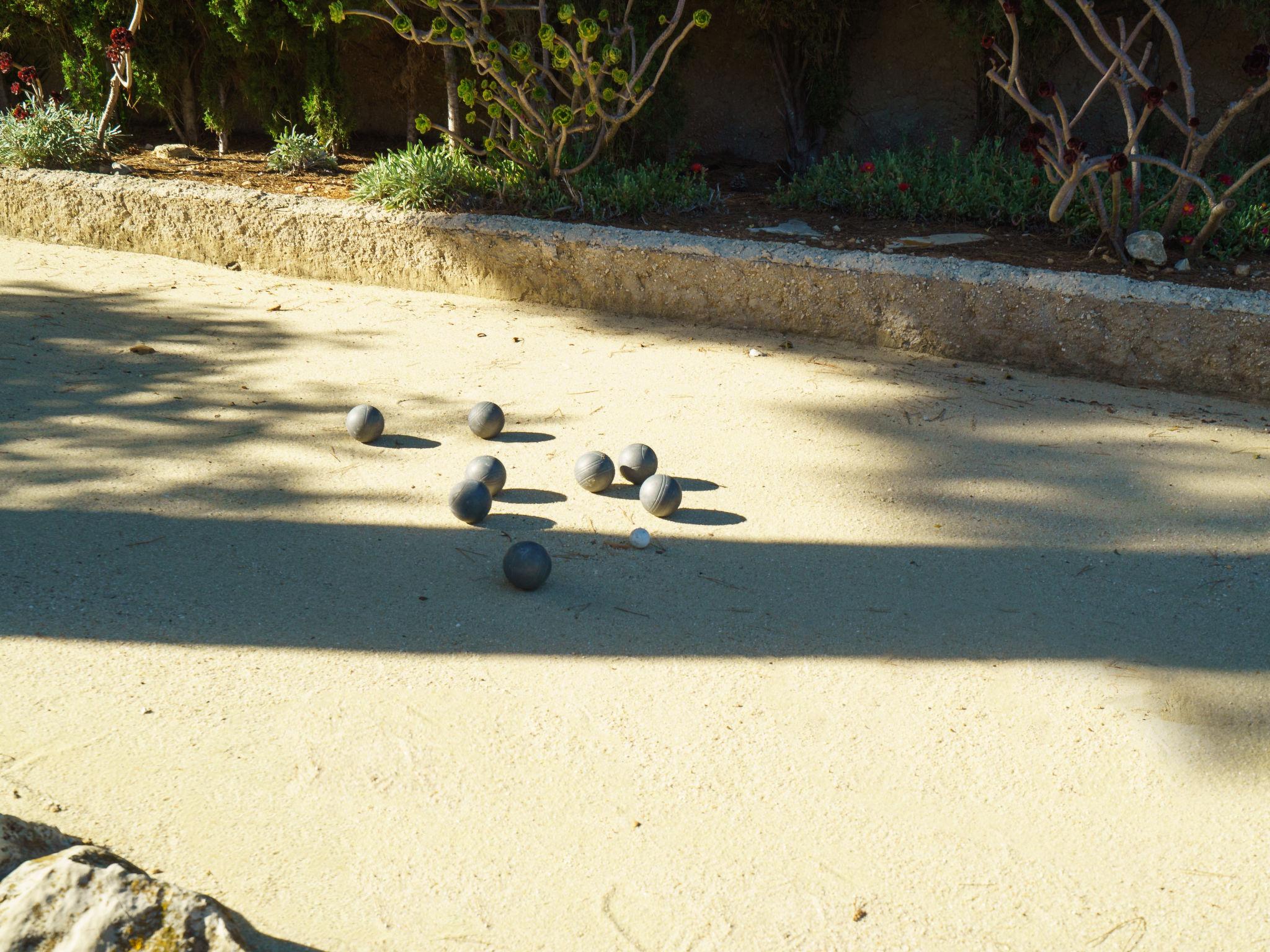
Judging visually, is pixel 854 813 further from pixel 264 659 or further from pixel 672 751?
pixel 264 659

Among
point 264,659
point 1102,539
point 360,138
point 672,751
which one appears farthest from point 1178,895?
point 360,138

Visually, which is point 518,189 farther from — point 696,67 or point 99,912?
point 99,912

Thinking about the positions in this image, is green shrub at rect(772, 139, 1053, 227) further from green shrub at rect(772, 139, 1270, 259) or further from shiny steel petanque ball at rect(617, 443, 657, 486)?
shiny steel petanque ball at rect(617, 443, 657, 486)

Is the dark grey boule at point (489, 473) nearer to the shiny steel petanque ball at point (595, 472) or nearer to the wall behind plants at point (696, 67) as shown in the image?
the shiny steel petanque ball at point (595, 472)

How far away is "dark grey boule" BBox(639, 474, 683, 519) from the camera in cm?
396

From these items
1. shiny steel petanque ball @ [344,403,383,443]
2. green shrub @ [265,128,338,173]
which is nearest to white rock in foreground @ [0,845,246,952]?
shiny steel petanque ball @ [344,403,383,443]

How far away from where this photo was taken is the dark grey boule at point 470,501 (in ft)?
12.7

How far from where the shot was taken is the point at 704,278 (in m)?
6.18

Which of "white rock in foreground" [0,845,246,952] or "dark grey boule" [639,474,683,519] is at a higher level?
"white rock in foreground" [0,845,246,952]

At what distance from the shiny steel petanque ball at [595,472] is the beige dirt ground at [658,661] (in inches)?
3.3

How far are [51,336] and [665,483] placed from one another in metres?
3.91

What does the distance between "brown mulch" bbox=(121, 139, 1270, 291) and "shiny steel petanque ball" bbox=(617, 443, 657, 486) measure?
2632 mm

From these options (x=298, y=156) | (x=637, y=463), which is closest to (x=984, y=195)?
(x=637, y=463)

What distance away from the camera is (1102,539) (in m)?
3.93
